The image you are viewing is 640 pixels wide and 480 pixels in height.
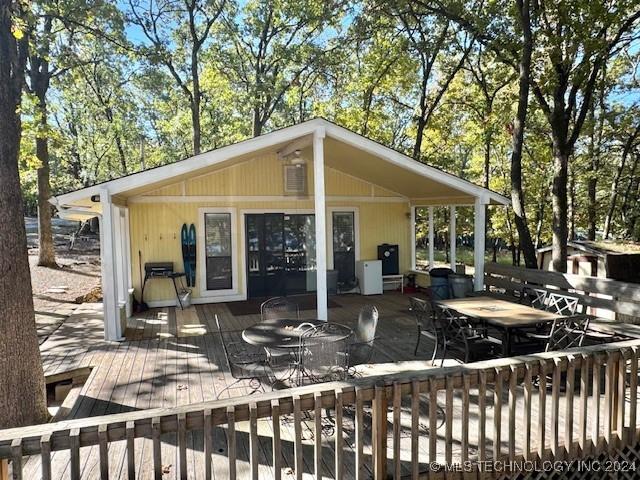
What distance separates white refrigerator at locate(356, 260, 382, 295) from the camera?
9758mm

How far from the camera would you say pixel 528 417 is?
2.57m

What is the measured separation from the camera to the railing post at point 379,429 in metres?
2.26

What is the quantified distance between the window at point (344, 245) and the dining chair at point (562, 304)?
4872 mm

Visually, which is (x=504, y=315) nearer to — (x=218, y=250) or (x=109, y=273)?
(x=109, y=273)

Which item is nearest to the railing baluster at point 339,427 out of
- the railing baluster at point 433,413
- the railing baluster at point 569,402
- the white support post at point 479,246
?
Answer: the railing baluster at point 433,413

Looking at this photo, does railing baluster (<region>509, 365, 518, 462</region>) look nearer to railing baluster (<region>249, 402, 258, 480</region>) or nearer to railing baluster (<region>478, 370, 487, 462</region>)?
railing baluster (<region>478, 370, 487, 462</region>)

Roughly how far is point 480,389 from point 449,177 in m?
5.59

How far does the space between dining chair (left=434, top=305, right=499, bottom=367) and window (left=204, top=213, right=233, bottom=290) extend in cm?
530

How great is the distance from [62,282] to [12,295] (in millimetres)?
9241

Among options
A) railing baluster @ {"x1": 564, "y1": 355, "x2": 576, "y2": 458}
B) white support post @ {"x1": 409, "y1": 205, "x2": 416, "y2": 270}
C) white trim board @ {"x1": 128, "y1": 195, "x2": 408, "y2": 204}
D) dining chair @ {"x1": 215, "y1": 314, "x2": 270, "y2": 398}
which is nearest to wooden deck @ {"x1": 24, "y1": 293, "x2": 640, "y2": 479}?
dining chair @ {"x1": 215, "y1": 314, "x2": 270, "y2": 398}

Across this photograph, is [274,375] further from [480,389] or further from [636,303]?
[636,303]

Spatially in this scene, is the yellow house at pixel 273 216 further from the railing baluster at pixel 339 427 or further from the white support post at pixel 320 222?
the railing baluster at pixel 339 427

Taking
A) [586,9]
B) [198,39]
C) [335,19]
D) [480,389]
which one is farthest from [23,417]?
[198,39]

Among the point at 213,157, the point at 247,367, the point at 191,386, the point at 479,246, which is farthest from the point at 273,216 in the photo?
the point at 247,367
